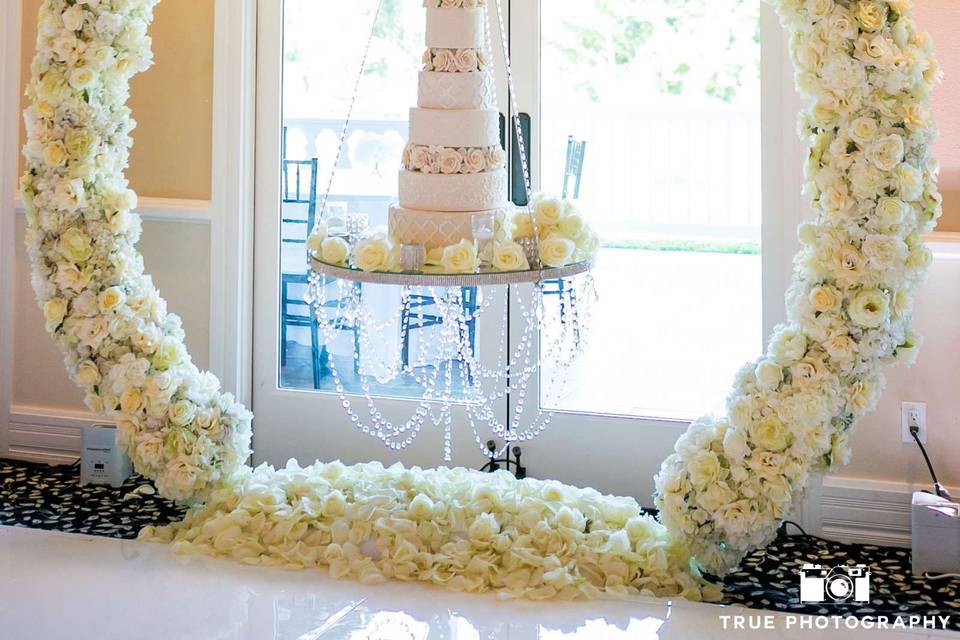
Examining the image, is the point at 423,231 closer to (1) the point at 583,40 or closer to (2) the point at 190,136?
(1) the point at 583,40

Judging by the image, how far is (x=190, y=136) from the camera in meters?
4.37

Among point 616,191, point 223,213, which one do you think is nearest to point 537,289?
point 616,191

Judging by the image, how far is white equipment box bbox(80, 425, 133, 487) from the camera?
13.9 feet

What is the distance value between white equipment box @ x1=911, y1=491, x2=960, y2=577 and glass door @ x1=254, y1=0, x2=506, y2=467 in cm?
142

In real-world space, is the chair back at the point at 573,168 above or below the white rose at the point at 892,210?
above

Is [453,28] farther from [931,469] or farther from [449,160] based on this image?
[931,469]

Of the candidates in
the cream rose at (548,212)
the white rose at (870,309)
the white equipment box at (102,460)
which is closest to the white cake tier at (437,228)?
the cream rose at (548,212)

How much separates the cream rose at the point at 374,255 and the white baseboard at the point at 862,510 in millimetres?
1579

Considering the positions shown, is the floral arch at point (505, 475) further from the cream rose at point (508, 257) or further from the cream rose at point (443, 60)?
the cream rose at point (443, 60)

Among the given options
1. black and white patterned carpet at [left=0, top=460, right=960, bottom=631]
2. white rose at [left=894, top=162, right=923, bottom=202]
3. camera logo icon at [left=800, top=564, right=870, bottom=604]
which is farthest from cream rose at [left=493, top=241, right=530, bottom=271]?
camera logo icon at [left=800, top=564, right=870, bottom=604]

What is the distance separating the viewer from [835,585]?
328 centimetres

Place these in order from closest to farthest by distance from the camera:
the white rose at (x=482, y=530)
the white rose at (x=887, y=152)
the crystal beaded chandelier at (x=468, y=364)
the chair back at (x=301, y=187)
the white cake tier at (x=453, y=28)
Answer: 1. the white cake tier at (x=453, y=28)
2. the white rose at (x=887, y=152)
3. the white rose at (x=482, y=530)
4. the crystal beaded chandelier at (x=468, y=364)
5. the chair back at (x=301, y=187)

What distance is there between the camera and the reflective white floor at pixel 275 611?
2.93m

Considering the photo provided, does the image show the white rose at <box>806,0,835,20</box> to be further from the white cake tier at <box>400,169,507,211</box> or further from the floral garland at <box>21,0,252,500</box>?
the floral garland at <box>21,0,252,500</box>
